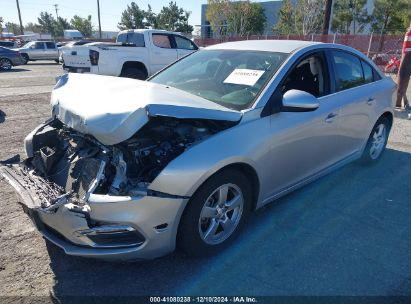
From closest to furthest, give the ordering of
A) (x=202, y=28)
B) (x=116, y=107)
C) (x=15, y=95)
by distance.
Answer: (x=116, y=107), (x=15, y=95), (x=202, y=28)

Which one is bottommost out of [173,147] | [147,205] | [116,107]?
[147,205]

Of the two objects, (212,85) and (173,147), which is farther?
(212,85)

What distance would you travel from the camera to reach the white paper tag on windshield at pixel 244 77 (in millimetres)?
3426

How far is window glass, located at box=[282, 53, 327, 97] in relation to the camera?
12.1 ft

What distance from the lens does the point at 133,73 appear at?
11.6 m

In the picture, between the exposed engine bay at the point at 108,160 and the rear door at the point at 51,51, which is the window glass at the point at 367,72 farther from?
the rear door at the point at 51,51

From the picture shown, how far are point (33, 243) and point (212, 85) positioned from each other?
2.23 meters

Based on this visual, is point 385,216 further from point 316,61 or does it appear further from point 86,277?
point 86,277

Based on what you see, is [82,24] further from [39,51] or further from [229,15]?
[39,51]

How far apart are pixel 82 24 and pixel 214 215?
84.1 metres

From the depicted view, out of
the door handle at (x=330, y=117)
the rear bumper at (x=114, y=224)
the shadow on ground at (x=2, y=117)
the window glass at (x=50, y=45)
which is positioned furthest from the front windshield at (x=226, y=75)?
the window glass at (x=50, y=45)

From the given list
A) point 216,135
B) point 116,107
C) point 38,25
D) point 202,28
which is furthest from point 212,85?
point 38,25

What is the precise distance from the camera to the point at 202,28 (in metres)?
61.9

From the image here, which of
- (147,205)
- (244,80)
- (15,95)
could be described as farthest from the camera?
(15,95)
